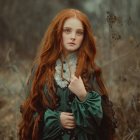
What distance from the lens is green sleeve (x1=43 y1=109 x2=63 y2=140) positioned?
6.41 feet

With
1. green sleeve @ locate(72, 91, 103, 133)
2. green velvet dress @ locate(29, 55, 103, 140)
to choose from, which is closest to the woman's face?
green velvet dress @ locate(29, 55, 103, 140)

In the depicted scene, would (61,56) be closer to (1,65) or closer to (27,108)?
(27,108)

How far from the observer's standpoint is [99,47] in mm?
2594

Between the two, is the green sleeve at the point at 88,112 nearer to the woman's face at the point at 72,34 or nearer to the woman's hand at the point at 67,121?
the woman's hand at the point at 67,121

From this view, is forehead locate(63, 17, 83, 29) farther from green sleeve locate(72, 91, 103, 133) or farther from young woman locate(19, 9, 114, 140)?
green sleeve locate(72, 91, 103, 133)

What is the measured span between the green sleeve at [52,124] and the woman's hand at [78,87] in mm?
122

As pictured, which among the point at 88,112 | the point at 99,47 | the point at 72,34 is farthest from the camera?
the point at 99,47

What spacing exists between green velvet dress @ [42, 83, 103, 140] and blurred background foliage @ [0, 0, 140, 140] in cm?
62

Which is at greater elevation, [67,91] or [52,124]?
[67,91]

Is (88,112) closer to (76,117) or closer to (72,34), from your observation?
(76,117)

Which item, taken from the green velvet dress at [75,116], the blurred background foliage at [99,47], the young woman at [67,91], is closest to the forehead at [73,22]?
the young woman at [67,91]

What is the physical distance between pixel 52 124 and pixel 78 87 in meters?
0.20

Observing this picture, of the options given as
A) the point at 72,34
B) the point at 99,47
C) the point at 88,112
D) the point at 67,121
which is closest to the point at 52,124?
the point at 67,121

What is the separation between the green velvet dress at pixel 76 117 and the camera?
6.31 ft
